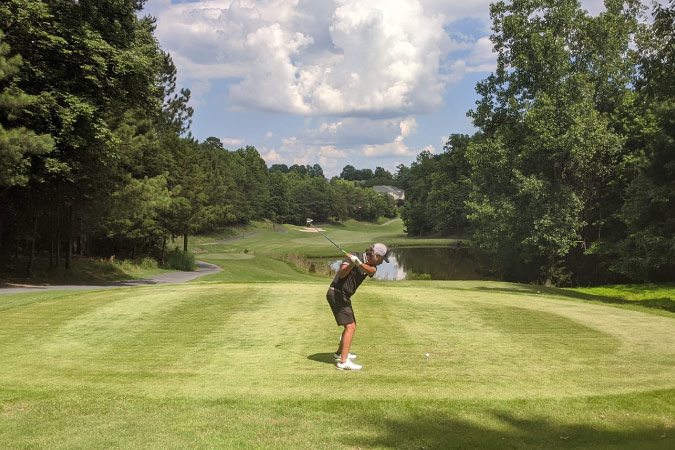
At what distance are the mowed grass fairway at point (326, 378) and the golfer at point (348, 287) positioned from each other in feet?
1.22

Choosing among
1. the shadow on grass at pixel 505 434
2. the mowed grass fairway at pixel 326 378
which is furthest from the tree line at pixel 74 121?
the shadow on grass at pixel 505 434

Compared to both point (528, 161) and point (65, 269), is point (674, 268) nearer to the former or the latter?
point (528, 161)

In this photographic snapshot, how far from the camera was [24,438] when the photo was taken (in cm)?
619

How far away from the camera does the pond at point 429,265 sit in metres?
56.0

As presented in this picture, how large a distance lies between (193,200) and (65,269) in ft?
55.9

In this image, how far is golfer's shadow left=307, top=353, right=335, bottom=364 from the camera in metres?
10.1

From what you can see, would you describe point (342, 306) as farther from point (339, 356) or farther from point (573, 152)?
point (573, 152)

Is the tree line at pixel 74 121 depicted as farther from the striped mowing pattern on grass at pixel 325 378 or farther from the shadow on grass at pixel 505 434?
the shadow on grass at pixel 505 434

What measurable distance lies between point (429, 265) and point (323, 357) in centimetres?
5845

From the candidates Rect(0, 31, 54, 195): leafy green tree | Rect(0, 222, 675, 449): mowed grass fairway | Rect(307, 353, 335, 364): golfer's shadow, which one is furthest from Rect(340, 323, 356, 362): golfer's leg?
Rect(0, 31, 54, 195): leafy green tree

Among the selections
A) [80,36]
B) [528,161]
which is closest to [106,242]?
[80,36]

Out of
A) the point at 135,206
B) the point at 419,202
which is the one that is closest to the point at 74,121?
the point at 135,206

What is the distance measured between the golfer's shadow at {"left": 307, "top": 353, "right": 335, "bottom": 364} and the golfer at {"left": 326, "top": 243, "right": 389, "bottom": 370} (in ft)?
0.67

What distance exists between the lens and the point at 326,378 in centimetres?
883
